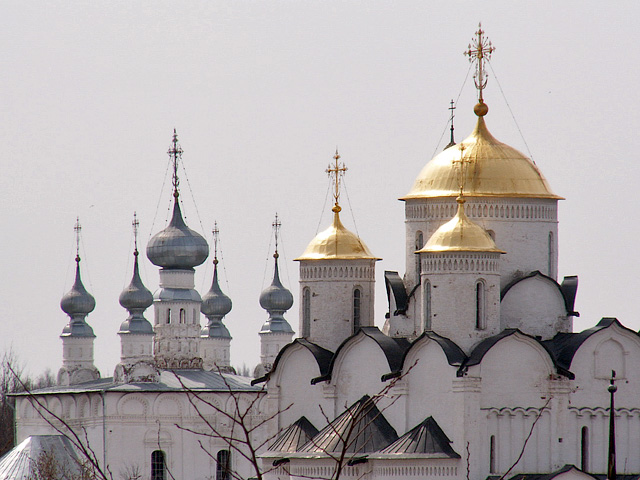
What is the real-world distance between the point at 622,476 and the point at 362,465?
389cm

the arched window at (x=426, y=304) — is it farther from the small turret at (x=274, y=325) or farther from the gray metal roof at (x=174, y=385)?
the small turret at (x=274, y=325)

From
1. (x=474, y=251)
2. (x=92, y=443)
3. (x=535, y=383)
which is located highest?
(x=474, y=251)

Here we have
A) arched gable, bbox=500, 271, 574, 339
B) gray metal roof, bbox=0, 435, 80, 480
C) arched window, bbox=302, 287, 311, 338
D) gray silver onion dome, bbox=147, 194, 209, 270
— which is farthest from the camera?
gray silver onion dome, bbox=147, 194, 209, 270

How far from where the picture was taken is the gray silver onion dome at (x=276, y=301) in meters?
48.5

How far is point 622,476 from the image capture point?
77.3 feet

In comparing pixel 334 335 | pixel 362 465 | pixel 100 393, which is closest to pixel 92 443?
pixel 100 393

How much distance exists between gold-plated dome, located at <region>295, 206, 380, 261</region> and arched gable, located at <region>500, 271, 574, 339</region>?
247 cm

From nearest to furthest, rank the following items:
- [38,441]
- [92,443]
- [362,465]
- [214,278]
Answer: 1. [362,465]
2. [38,441]
3. [92,443]
4. [214,278]

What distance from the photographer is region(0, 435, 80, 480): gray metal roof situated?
29.9 metres

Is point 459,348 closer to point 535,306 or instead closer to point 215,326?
point 535,306

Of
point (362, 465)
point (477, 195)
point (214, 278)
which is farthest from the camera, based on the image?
point (214, 278)

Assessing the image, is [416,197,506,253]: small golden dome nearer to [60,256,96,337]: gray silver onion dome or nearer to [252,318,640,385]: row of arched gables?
[252,318,640,385]: row of arched gables

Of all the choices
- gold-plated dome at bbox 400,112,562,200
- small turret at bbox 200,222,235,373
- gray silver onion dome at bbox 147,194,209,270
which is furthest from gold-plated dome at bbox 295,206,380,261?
small turret at bbox 200,222,235,373

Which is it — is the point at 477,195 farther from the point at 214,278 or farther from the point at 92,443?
the point at 214,278
